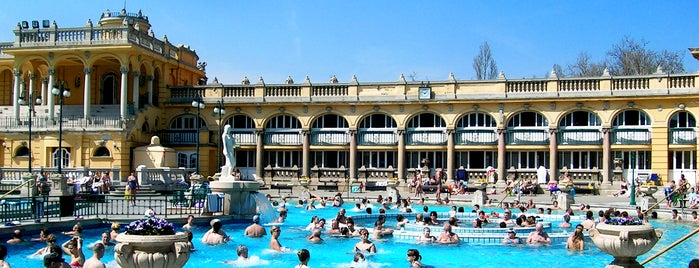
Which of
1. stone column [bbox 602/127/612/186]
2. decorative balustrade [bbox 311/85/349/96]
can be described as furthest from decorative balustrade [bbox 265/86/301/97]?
stone column [bbox 602/127/612/186]

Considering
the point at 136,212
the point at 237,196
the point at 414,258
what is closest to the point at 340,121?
the point at 237,196

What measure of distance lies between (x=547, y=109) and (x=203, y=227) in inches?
994

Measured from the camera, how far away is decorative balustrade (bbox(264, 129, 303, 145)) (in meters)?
47.5

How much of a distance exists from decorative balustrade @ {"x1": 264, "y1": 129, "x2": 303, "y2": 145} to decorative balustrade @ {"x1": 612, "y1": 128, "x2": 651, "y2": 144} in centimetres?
1845

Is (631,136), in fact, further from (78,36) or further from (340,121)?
(78,36)

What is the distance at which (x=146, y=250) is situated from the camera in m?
10.7

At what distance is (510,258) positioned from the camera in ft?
63.9

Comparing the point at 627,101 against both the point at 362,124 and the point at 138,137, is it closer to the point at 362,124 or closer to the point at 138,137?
the point at 362,124

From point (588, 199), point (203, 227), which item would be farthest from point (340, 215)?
point (588, 199)

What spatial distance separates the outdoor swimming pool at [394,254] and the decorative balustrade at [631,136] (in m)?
18.9

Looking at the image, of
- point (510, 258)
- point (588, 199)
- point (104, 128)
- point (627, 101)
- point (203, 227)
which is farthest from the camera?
point (104, 128)

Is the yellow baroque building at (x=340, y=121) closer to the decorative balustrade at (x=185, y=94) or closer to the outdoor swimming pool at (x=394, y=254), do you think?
the decorative balustrade at (x=185, y=94)

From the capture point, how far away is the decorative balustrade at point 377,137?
1812 inches

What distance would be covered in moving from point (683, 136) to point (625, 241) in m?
30.8
